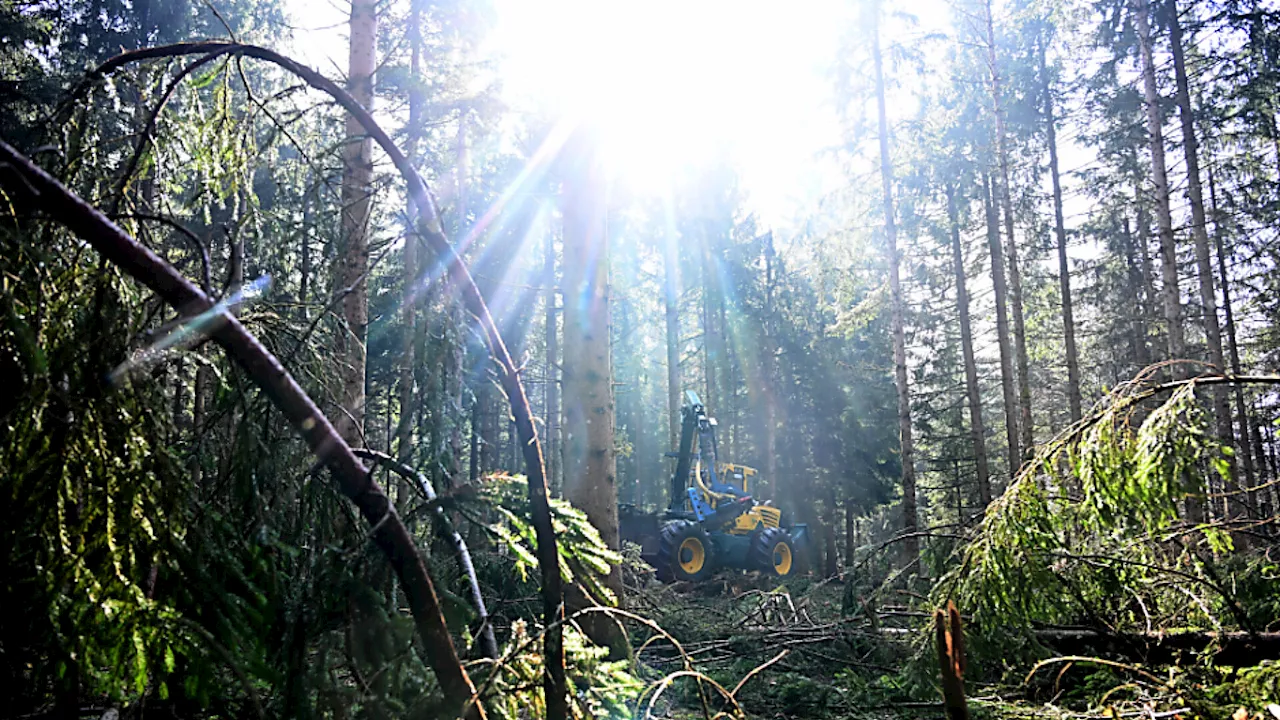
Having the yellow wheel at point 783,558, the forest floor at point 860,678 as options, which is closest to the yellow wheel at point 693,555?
the yellow wheel at point 783,558

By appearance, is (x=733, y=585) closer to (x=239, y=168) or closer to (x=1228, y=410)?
→ (x=1228, y=410)

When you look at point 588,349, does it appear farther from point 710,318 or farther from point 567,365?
point 710,318

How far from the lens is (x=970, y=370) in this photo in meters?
15.8

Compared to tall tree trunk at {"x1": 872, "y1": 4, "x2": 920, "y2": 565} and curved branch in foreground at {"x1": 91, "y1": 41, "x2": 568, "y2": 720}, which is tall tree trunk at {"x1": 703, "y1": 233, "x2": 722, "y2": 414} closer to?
tall tree trunk at {"x1": 872, "y1": 4, "x2": 920, "y2": 565}

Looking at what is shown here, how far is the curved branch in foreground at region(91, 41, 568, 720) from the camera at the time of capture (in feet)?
5.10

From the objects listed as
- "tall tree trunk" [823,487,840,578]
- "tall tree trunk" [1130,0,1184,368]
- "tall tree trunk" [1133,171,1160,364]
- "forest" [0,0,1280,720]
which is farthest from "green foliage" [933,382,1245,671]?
"tall tree trunk" [823,487,840,578]

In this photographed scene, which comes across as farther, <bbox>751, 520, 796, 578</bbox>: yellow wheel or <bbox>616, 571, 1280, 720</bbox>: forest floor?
<bbox>751, 520, 796, 578</bbox>: yellow wheel

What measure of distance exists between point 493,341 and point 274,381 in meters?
0.59

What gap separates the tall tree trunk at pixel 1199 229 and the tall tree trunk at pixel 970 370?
373 cm

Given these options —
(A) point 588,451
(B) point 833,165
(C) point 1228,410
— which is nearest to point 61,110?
(A) point 588,451

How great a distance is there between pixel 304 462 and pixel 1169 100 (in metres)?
15.9

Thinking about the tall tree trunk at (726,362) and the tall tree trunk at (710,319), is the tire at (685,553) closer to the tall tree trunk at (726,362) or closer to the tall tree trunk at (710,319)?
the tall tree trunk at (710,319)

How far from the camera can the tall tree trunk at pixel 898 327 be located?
13188 millimetres

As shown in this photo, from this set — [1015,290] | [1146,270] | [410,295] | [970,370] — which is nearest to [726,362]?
[970,370]
